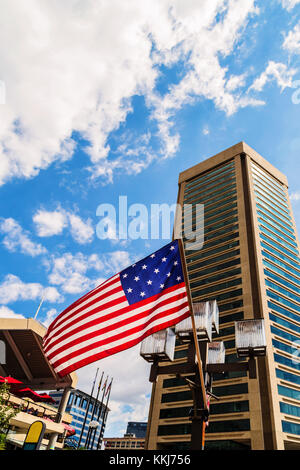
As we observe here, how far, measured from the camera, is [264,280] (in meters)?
61.8

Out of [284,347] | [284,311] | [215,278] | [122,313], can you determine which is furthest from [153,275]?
[215,278]

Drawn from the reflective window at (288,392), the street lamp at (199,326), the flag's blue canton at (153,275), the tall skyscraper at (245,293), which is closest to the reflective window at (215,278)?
the tall skyscraper at (245,293)

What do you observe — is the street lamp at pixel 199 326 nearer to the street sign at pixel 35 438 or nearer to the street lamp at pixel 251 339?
the street lamp at pixel 251 339

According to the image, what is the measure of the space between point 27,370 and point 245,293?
42183 millimetres

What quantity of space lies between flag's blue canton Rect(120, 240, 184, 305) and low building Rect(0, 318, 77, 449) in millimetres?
18220

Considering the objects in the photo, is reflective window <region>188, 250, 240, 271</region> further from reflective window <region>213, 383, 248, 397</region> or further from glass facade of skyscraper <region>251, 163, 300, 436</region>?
reflective window <region>213, 383, 248, 397</region>

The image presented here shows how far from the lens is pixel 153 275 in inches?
402

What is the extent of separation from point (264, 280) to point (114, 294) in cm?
5633

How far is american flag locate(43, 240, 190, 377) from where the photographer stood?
30.8 feet

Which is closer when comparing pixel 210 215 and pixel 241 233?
pixel 241 233

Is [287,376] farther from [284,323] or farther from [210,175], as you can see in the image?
[210,175]

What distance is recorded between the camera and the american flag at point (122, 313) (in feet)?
30.8
